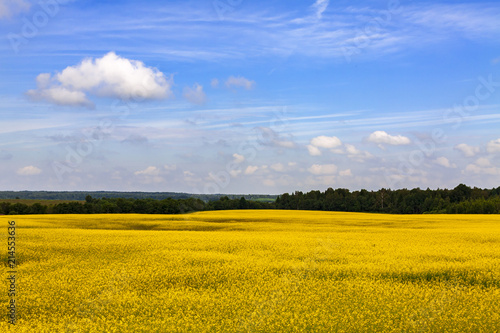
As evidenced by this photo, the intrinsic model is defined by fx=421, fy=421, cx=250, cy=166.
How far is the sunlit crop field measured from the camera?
37.7 feet

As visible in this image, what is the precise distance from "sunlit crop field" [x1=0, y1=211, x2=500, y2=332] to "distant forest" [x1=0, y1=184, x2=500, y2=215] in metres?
49.2

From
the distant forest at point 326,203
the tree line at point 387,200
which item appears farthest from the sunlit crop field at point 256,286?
the tree line at point 387,200

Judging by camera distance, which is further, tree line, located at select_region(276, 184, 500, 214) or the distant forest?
tree line, located at select_region(276, 184, 500, 214)

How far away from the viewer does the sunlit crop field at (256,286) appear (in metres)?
11.5

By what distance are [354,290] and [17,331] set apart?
10385mm

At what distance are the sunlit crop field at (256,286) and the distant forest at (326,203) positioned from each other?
49164 millimetres

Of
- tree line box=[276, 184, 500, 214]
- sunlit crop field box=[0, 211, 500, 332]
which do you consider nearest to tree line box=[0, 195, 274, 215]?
tree line box=[276, 184, 500, 214]

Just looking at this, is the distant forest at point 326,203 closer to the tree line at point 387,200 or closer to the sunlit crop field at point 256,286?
the tree line at point 387,200

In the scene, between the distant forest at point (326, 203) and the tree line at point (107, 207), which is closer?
the tree line at point (107, 207)

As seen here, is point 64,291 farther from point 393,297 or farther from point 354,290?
point 393,297

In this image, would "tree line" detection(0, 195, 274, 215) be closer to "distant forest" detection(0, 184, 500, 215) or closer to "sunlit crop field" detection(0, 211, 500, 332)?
"distant forest" detection(0, 184, 500, 215)

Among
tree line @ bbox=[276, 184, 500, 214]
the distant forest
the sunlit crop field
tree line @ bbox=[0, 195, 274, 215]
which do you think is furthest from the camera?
tree line @ bbox=[276, 184, 500, 214]

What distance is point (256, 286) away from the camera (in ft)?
49.4

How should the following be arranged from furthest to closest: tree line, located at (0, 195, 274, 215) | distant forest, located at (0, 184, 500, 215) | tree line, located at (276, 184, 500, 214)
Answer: tree line, located at (276, 184, 500, 214) < distant forest, located at (0, 184, 500, 215) < tree line, located at (0, 195, 274, 215)
